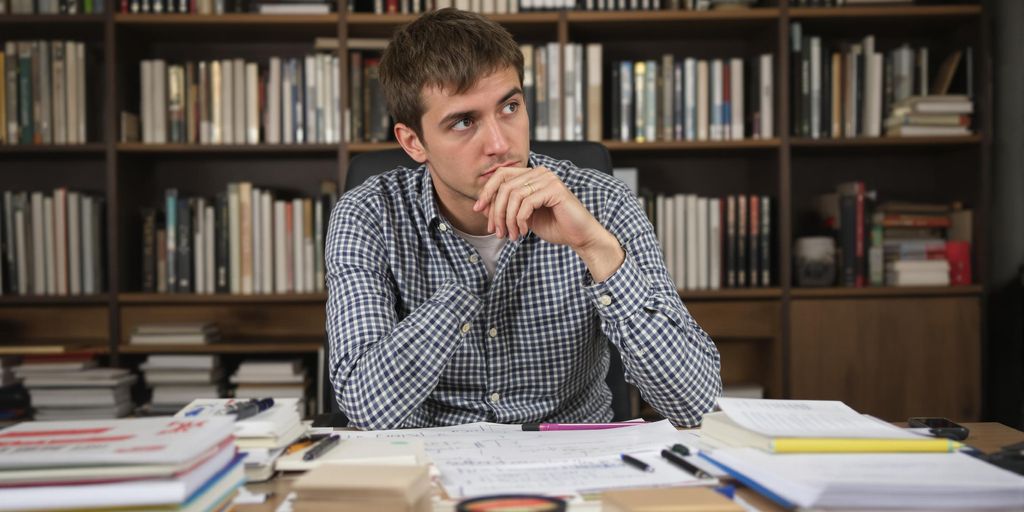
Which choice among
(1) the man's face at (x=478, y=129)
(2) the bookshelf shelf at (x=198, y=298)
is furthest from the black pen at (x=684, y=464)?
(2) the bookshelf shelf at (x=198, y=298)

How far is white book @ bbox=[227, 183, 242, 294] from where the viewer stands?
2.54m

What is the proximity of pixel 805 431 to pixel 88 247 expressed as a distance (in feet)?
7.67

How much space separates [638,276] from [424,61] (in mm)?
495

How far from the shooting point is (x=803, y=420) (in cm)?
85

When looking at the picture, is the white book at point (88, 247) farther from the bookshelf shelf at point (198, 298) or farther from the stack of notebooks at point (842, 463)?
the stack of notebooks at point (842, 463)

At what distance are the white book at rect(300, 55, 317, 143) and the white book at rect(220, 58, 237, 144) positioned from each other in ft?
0.74

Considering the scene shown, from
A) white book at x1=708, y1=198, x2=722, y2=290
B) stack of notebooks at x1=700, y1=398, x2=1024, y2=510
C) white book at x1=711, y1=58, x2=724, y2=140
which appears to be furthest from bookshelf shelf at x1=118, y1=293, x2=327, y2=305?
stack of notebooks at x1=700, y1=398, x2=1024, y2=510

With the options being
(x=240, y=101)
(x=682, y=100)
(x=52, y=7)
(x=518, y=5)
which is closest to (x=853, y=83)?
(x=682, y=100)

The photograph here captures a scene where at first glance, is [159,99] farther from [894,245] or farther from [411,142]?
[894,245]

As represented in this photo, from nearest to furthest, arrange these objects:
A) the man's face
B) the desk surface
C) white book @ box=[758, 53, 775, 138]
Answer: the desk surface < the man's face < white book @ box=[758, 53, 775, 138]

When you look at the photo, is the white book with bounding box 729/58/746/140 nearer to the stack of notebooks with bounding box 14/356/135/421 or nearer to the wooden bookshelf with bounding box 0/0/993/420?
the wooden bookshelf with bounding box 0/0/993/420

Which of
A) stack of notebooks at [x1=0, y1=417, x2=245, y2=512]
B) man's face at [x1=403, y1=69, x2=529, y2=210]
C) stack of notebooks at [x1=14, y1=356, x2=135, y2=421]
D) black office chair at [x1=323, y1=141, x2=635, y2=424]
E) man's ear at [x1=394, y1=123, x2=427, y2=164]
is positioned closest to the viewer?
stack of notebooks at [x1=0, y1=417, x2=245, y2=512]

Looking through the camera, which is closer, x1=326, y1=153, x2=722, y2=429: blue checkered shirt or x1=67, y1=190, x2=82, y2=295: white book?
x1=326, y1=153, x2=722, y2=429: blue checkered shirt

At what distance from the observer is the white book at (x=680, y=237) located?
2564 mm
